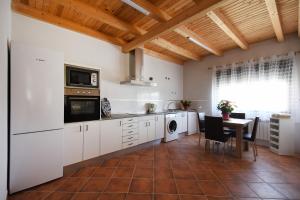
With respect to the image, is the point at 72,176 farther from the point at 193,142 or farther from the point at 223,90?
the point at 223,90

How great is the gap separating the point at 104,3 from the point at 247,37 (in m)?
3.54

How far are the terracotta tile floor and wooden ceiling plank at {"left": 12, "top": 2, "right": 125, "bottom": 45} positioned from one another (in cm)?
271

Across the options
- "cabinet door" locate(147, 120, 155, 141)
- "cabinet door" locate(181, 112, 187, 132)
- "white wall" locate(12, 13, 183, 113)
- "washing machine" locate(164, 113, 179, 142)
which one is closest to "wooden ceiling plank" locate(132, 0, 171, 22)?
"white wall" locate(12, 13, 183, 113)

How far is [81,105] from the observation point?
2529mm

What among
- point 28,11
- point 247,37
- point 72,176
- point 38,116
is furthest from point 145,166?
point 247,37

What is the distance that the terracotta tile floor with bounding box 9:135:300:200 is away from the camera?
71.2 inches

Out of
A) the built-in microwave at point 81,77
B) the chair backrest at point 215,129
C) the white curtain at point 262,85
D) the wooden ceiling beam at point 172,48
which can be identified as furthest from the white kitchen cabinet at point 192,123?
the built-in microwave at point 81,77

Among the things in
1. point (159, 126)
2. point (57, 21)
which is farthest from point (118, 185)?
point (57, 21)

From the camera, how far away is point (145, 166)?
2.62 m

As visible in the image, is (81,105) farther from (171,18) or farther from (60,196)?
(171,18)

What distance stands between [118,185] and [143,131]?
5.19 ft

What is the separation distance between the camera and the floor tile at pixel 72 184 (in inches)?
75.5

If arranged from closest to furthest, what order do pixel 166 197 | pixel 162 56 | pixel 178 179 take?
pixel 166 197 < pixel 178 179 < pixel 162 56

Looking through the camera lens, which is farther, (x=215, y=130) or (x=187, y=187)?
(x=215, y=130)
